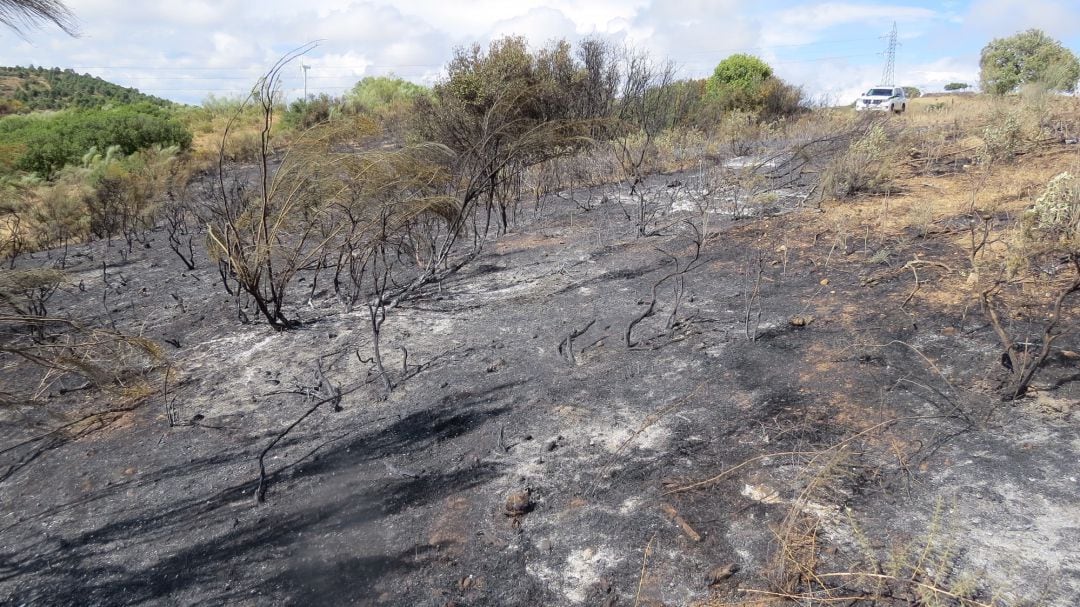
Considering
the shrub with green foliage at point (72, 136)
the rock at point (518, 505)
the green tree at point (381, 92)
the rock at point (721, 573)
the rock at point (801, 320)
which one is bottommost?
the rock at point (721, 573)

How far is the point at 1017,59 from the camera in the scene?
17203mm

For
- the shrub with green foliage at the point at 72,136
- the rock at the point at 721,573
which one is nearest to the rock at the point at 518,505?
the rock at the point at 721,573

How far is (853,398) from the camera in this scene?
3.55m

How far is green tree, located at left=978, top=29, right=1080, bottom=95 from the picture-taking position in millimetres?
16219

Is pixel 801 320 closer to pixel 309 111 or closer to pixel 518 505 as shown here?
pixel 518 505

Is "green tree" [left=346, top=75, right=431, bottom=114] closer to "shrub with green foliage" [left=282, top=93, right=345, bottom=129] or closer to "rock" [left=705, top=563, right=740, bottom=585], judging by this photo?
"shrub with green foliage" [left=282, top=93, right=345, bottom=129]

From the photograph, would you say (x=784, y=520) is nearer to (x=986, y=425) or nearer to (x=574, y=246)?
(x=986, y=425)

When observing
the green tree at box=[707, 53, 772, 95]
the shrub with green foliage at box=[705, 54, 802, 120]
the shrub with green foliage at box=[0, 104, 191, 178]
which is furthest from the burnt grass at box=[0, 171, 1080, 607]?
the green tree at box=[707, 53, 772, 95]

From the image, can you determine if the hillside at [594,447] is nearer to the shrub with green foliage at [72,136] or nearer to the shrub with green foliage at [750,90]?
the shrub with green foliage at [72,136]

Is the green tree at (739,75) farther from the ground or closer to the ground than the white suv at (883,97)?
farther from the ground

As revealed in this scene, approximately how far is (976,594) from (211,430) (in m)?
4.27

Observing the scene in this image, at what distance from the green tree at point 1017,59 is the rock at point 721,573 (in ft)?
60.7

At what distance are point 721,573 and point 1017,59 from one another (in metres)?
21.1

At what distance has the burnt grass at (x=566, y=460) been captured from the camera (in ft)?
8.48
